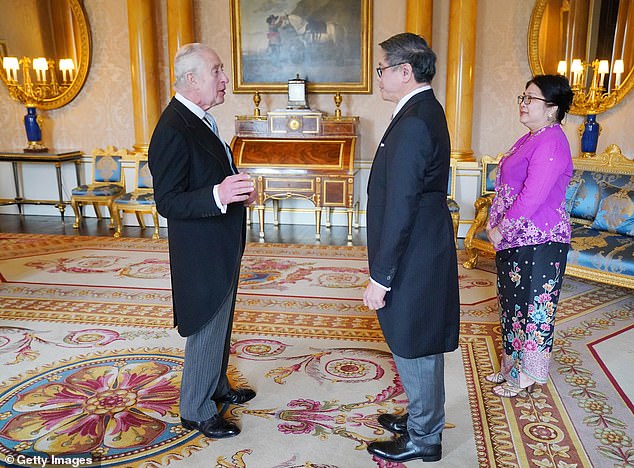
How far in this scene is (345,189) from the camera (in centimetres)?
598

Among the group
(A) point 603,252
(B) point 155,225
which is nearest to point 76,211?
(B) point 155,225

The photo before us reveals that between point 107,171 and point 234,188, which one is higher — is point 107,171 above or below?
below

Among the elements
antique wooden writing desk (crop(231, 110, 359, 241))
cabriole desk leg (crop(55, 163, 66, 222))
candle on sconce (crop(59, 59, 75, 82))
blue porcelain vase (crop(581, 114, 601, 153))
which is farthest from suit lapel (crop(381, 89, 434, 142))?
candle on sconce (crop(59, 59, 75, 82))

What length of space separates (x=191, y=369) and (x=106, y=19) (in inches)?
242

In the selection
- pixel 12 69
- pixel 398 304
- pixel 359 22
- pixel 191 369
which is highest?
pixel 359 22

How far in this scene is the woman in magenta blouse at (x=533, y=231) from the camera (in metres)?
2.43

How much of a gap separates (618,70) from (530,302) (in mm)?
4134

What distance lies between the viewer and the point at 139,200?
619 cm

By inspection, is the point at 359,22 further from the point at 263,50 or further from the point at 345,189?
the point at 345,189

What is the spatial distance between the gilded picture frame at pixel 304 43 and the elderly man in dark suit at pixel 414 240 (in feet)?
15.6

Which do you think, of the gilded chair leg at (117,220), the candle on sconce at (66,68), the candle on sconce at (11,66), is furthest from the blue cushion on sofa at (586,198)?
the candle on sconce at (11,66)

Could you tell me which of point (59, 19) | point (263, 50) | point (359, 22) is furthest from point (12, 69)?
point (359, 22)

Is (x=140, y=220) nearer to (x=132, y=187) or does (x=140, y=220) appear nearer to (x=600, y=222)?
(x=132, y=187)

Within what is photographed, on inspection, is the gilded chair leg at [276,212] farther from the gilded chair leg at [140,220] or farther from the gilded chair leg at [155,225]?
the gilded chair leg at [140,220]
